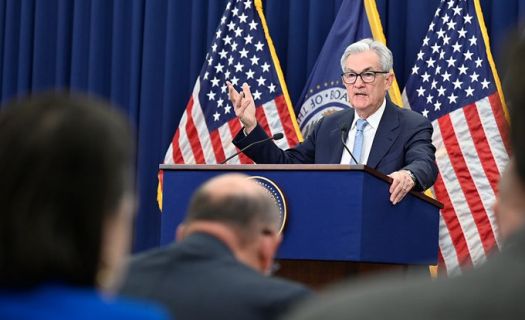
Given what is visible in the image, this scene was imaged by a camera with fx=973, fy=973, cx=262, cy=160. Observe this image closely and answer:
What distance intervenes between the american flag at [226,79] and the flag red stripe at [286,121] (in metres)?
0.09

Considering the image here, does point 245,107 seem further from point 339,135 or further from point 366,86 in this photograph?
point 366,86

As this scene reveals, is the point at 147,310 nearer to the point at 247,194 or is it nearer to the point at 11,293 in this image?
the point at 11,293

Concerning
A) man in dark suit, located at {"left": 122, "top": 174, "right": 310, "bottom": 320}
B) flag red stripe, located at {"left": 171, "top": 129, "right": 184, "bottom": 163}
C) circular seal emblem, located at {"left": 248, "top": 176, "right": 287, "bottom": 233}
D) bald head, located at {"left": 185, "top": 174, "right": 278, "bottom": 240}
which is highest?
bald head, located at {"left": 185, "top": 174, "right": 278, "bottom": 240}

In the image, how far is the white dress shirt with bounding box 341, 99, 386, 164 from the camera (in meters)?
4.81

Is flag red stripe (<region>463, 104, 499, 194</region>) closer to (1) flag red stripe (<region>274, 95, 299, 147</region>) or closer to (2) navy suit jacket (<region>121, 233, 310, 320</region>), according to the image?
(1) flag red stripe (<region>274, 95, 299, 147</region>)

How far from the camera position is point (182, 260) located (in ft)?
6.69

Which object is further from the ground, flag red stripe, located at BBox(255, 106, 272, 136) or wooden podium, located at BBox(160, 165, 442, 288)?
flag red stripe, located at BBox(255, 106, 272, 136)

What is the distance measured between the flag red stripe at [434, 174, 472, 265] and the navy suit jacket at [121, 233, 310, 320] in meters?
4.21

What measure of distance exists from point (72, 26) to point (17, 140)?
755 centimetres

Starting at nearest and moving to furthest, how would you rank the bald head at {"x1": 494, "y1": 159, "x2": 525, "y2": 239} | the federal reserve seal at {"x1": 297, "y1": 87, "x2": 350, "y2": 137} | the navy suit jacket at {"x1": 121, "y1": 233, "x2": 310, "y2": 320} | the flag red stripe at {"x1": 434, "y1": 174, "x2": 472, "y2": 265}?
the bald head at {"x1": 494, "y1": 159, "x2": 525, "y2": 239} → the navy suit jacket at {"x1": 121, "y1": 233, "x2": 310, "y2": 320} → the flag red stripe at {"x1": 434, "y1": 174, "x2": 472, "y2": 265} → the federal reserve seal at {"x1": 297, "y1": 87, "x2": 350, "y2": 137}

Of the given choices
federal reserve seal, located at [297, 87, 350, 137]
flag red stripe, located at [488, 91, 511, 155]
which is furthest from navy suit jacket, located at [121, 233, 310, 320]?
federal reserve seal, located at [297, 87, 350, 137]

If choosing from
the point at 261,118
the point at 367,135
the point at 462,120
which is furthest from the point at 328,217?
the point at 261,118

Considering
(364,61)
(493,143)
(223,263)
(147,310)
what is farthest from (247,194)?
(493,143)

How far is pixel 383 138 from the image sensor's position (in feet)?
15.7
